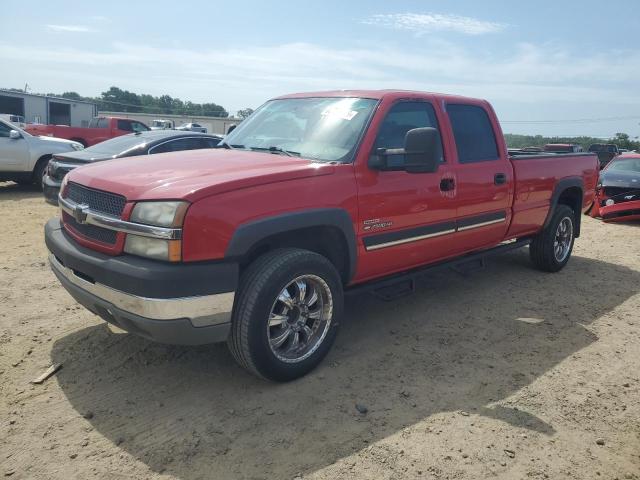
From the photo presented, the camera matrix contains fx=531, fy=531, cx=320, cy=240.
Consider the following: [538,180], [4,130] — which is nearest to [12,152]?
[4,130]

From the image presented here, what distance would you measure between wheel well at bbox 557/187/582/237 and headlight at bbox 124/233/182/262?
5.38m

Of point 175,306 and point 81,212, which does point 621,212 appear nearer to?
point 175,306

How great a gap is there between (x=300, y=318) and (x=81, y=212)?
5.14 feet

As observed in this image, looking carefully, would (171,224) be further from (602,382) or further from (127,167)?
(602,382)

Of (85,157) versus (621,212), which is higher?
(85,157)

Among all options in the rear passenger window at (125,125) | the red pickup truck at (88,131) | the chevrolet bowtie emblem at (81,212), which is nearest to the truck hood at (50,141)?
A: the red pickup truck at (88,131)

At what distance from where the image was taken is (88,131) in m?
17.5

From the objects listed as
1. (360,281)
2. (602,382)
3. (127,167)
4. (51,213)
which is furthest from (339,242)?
(51,213)

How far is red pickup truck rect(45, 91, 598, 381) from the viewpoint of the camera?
2980 mm

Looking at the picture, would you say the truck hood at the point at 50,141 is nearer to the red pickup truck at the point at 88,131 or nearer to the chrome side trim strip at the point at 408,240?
A: the red pickup truck at the point at 88,131

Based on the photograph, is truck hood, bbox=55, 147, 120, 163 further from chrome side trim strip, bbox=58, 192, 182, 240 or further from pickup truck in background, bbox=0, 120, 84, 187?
chrome side trim strip, bbox=58, 192, 182, 240

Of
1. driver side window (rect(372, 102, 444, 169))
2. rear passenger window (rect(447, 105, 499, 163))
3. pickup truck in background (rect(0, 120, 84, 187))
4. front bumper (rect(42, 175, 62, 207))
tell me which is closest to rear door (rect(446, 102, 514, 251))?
rear passenger window (rect(447, 105, 499, 163))

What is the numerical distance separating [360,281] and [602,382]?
184cm

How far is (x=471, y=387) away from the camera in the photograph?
358 cm
